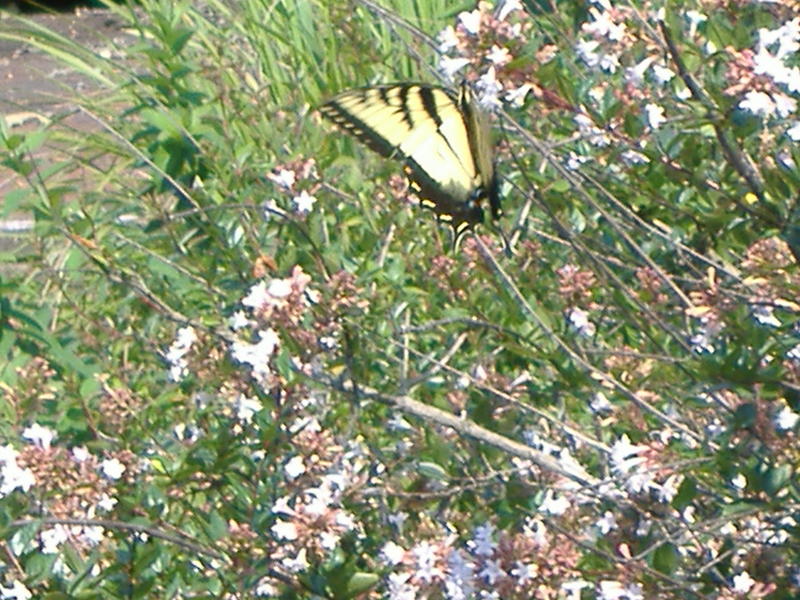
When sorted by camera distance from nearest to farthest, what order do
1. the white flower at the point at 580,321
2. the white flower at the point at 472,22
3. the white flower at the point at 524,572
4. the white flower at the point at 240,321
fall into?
1. the white flower at the point at 524,572
2. the white flower at the point at 472,22
3. the white flower at the point at 240,321
4. the white flower at the point at 580,321

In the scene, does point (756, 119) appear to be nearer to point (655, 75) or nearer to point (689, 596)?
point (655, 75)

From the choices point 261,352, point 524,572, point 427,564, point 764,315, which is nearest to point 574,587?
point 524,572

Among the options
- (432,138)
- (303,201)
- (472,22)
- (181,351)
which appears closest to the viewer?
(472,22)

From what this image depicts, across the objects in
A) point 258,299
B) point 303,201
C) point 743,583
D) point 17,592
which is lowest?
point 17,592

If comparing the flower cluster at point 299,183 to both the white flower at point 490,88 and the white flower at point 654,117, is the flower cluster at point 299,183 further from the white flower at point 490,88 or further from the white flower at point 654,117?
the white flower at point 654,117

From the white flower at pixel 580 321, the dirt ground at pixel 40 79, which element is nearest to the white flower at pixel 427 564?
the white flower at pixel 580 321

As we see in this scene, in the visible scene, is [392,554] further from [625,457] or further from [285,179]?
[285,179]

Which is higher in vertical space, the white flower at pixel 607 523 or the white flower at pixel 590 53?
the white flower at pixel 590 53
